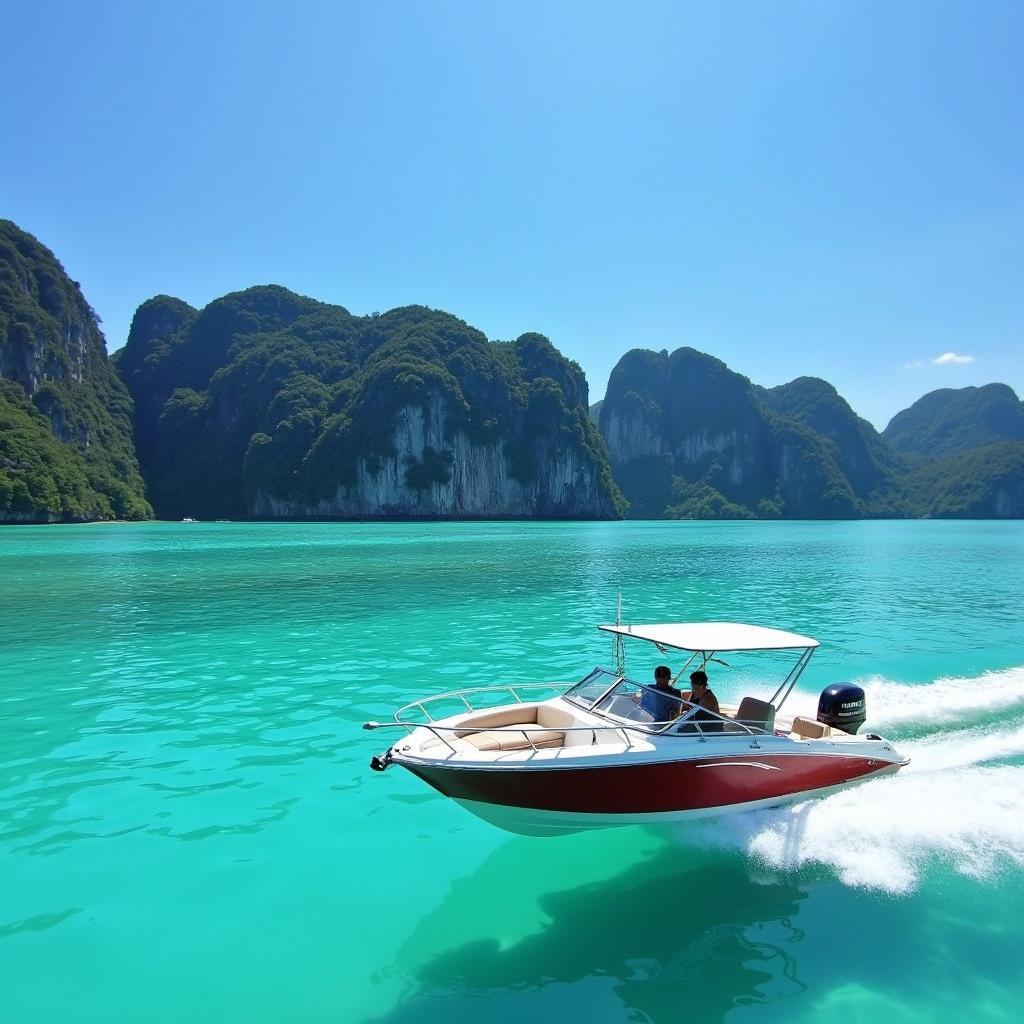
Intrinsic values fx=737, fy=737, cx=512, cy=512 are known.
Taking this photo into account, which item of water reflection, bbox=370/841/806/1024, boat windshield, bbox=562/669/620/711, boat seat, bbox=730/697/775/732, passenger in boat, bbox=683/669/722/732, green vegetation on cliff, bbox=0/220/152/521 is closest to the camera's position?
water reflection, bbox=370/841/806/1024

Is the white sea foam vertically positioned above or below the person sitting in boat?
below

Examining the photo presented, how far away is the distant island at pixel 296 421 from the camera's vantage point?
118562mm

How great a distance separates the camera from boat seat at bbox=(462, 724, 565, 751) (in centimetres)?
679

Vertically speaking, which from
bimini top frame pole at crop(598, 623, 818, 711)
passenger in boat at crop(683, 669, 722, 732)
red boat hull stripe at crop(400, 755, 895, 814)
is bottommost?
red boat hull stripe at crop(400, 755, 895, 814)

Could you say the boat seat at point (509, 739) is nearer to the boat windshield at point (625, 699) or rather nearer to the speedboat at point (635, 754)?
the speedboat at point (635, 754)

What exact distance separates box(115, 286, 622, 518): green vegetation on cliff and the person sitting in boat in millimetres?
120850

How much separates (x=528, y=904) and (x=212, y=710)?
22.0ft

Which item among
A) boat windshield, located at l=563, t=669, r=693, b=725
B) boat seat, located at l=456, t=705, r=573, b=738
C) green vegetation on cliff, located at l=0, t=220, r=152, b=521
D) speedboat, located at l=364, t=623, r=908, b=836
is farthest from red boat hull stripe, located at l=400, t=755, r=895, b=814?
green vegetation on cliff, located at l=0, t=220, r=152, b=521

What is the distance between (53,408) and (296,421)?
4022 centimetres

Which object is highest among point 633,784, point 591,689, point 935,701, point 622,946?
point 591,689

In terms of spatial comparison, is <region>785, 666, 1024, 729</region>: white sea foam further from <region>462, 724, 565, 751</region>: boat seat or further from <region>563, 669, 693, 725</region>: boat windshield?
<region>462, 724, 565, 751</region>: boat seat

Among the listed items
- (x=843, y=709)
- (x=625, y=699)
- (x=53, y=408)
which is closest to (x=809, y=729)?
(x=843, y=709)

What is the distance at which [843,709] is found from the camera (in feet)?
27.0

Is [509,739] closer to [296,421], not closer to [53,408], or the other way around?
[53,408]
